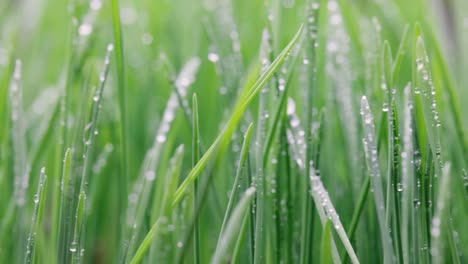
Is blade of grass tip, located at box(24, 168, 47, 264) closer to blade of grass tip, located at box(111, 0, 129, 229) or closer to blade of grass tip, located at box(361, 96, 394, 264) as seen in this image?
blade of grass tip, located at box(111, 0, 129, 229)

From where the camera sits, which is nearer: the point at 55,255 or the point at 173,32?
the point at 55,255

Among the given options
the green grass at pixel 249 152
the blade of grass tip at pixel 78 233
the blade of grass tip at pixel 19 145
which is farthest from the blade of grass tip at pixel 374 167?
the blade of grass tip at pixel 19 145

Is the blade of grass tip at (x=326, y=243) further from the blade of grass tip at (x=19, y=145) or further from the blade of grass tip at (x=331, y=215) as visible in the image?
the blade of grass tip at (x=19, y=145)

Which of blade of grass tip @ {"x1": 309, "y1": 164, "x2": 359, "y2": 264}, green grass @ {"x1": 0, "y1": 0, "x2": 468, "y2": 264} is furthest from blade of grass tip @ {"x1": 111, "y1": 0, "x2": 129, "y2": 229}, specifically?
blade of grass tip @ {"x1": 309, "y1": 164, "x2": 359, "y2": 264}

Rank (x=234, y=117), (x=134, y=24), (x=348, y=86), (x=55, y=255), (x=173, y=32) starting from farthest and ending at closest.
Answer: (x=134, y=24)
(x=173, y=32)
(x=348, y=86)
(x=55, y=255)
(x=234, y=117)

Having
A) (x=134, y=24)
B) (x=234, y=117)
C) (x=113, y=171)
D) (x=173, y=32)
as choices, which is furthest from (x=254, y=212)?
(x=134, y=24)

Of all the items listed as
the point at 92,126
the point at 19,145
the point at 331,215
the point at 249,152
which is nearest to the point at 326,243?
the point at 331,215

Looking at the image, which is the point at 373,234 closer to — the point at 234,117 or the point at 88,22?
the point at 234,117

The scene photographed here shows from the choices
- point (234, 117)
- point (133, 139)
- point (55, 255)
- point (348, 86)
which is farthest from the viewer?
point (133, 139)
